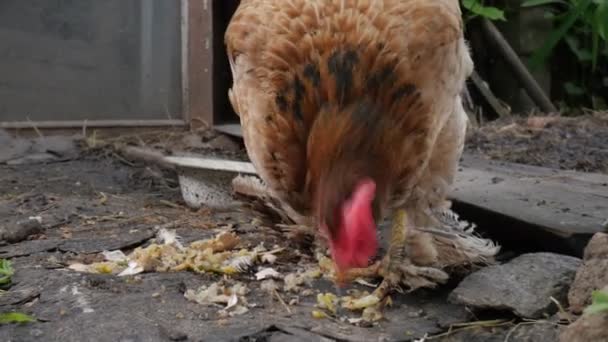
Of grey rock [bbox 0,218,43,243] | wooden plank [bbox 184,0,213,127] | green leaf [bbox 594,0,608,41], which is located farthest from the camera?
wooden plank [bbox 184,0,213,127]

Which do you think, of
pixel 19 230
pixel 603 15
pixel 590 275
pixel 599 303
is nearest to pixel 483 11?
pixel 603 15

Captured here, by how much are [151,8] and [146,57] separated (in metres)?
0.37

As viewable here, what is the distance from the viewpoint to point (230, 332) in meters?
1.78

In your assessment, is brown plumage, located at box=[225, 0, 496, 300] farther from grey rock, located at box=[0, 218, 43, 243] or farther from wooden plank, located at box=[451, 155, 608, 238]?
grey rock, located at box=[0, 218, 43, 243]

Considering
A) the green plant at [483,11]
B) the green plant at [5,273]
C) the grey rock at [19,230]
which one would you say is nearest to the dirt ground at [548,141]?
the green plant at [483,11]

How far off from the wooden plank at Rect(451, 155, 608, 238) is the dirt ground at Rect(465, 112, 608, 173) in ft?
1.84

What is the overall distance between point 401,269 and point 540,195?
103cm

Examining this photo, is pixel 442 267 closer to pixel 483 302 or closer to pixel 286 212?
pixel 483 302

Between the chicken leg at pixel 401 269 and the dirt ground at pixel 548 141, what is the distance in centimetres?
206

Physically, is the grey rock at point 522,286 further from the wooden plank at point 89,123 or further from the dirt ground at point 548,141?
the wooden plank at point 89,123

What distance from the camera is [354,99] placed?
220 centimetres

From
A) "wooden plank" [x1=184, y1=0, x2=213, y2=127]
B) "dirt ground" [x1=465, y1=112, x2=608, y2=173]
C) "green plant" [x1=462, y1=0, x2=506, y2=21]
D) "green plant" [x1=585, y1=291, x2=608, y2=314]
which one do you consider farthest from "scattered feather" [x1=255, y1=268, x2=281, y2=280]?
"green plant" [x1=462, y1=0, x2=506, y2=21]

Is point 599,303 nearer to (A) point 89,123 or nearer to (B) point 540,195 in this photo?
(B) point 540,195

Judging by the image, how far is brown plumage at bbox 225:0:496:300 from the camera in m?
2.16
